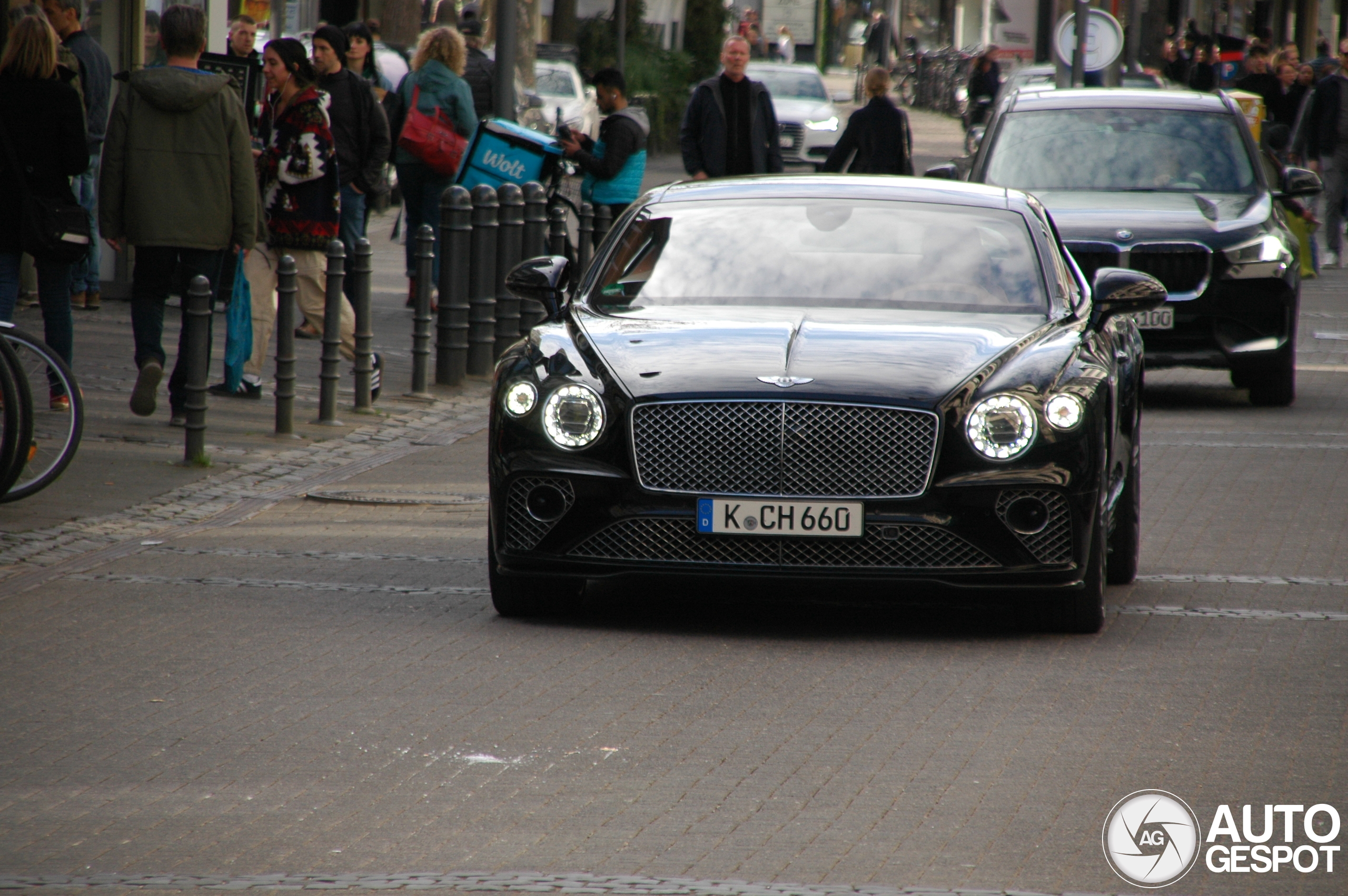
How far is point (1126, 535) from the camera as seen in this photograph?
815cm

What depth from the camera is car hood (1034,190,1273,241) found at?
13.4m

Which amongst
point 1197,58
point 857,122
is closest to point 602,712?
point 857,122

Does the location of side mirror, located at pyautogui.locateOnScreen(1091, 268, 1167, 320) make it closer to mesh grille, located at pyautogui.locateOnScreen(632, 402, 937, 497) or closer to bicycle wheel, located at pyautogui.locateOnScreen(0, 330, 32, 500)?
mesh grille, located at pyautogui.locateOnScreen(632, 402, 937, 497)

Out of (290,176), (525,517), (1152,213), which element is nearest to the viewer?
(525,517)

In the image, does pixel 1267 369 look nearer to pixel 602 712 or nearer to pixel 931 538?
pixel 931 538

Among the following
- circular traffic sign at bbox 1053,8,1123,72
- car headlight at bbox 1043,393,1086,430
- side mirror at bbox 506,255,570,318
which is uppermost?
circular traffic sign at bbox 1053,8,1123,72

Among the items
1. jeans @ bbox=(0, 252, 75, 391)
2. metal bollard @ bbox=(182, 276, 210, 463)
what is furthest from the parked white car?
metal bollard @ bbox=(182, 276, 210, 463)

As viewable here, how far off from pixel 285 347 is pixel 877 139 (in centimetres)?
987

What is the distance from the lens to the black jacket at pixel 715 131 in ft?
58.6

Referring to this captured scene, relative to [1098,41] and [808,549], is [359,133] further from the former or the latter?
[1098,41]

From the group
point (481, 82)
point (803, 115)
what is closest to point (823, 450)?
point (481, 82)

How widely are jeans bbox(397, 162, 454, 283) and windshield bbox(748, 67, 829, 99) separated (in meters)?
26.2

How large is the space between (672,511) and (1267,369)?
7591mm

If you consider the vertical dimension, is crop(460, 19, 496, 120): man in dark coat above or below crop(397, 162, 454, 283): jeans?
above
